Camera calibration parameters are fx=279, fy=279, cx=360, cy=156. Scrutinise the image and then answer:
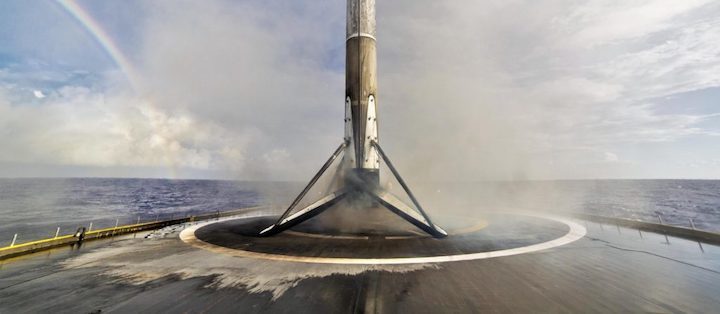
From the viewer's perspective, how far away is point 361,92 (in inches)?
873

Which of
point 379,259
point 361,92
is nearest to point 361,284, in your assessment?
point 379,259

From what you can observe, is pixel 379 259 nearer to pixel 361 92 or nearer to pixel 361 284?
pixel 361 284

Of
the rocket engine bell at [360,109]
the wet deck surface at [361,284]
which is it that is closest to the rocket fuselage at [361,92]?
the rocket engine bell at [360,109]

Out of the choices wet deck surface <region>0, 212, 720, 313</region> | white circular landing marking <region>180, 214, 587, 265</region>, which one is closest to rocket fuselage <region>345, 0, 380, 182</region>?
white circular landing marking <region>180, 214, 587, 265</region>

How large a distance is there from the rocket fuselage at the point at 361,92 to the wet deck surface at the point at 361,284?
10979 millimetres

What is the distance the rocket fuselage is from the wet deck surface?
36.0 feet

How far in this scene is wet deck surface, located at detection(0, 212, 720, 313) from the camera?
27.0 ft

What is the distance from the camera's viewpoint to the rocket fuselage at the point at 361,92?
21953 mm

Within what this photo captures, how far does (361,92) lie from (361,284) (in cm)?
1562

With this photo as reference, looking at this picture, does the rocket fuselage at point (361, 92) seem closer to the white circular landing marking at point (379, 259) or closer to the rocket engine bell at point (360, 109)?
the rocket engine bell at point (360, 109)

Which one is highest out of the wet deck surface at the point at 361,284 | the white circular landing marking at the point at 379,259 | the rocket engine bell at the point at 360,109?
the rocket engine bell at the point at 360,109

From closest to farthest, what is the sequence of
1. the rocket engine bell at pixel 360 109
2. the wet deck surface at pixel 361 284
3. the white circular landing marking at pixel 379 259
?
the wet deck surface at pixel 361 284 → the white circular landing marking at pixel 379 259 → the rocket engine bell at pixel 360 109

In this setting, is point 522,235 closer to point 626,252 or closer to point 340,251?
point 626,252

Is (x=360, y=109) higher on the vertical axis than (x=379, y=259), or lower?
higher
